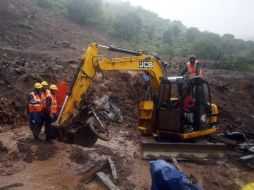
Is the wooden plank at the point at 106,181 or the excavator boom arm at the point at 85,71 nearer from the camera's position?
the wooden plank at the point at 106,181

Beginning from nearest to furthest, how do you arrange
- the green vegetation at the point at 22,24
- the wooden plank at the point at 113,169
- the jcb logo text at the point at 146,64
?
the wooden plank at the point at 113,169 → the jcb logo text at the point at 146,64 → the green vegetation at the point at 22,24

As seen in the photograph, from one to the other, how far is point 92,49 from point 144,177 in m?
3.50

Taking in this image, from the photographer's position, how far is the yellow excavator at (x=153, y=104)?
30.1 feet

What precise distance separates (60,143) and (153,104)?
119 inches

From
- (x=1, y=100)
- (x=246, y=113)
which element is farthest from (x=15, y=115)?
(x=246, y=113)

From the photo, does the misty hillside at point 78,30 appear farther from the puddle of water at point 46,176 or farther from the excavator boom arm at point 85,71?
the puddle of water at point 46,176

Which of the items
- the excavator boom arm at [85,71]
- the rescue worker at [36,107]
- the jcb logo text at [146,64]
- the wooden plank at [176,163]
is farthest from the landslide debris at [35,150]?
the jcb logo text at [146,64]

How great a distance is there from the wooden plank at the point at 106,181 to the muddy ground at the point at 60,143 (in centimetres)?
34

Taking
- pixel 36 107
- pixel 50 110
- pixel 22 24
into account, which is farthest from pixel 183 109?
pixel 22 24

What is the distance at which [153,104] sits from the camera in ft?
36.9

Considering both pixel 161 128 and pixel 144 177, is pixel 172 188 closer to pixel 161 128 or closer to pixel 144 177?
pixel 144 177

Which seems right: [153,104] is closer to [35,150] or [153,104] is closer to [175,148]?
[175,148]

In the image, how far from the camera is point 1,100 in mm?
12953

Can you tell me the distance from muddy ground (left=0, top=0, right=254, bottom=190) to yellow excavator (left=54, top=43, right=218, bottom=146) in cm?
95
